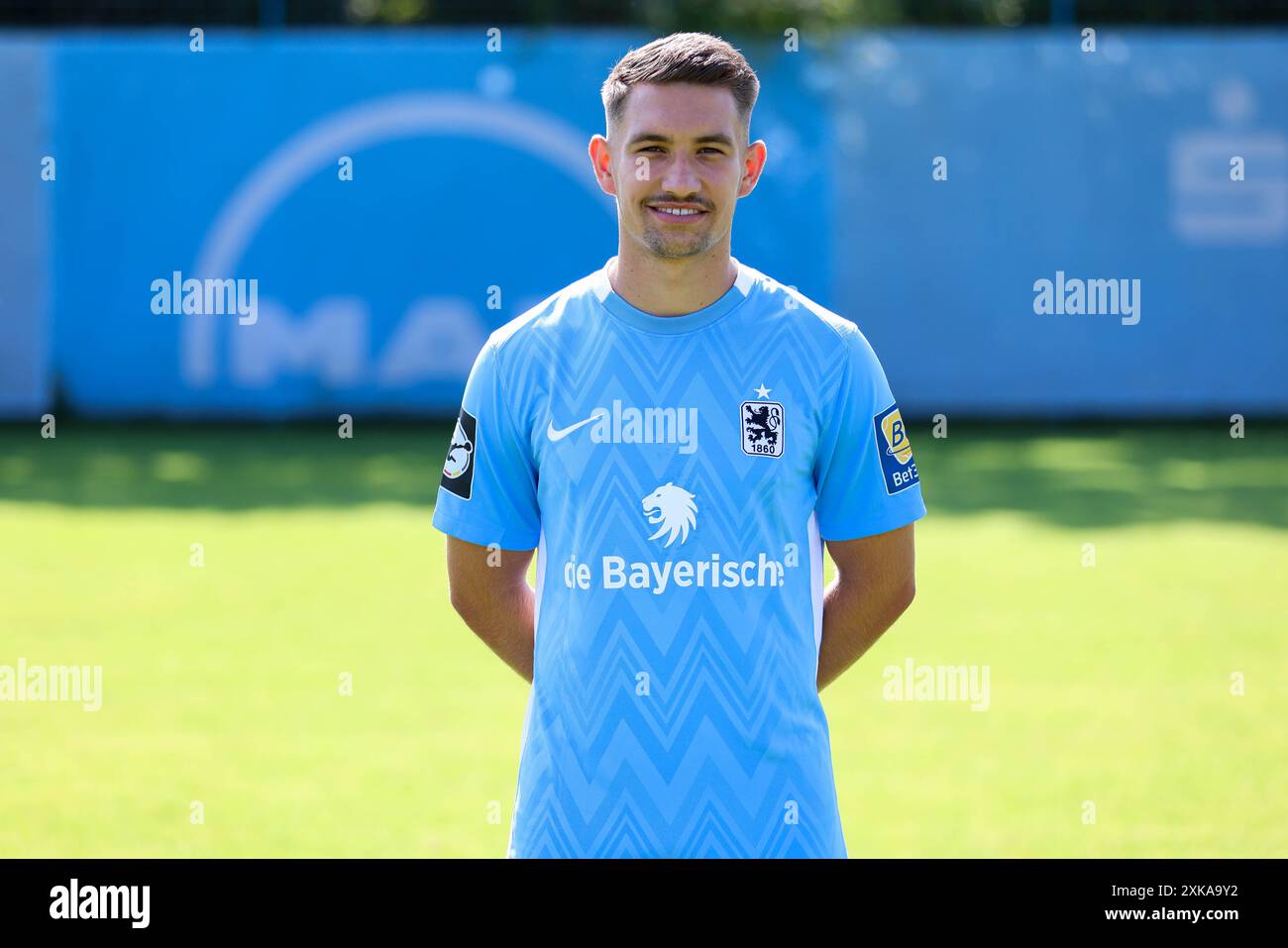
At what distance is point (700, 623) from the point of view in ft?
9.11

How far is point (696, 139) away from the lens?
2.82 m

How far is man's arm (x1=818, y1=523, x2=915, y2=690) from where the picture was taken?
3.06 metres

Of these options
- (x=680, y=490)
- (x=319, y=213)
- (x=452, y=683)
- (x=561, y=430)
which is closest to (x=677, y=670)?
(x=680, y=490)

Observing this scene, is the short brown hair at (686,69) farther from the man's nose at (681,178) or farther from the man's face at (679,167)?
the man's nose at (681,178)

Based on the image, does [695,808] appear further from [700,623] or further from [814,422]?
[814,422]

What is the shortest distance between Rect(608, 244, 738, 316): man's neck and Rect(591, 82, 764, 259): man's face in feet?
0.09

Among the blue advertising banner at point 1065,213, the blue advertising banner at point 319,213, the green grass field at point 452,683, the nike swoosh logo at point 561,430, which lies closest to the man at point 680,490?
the nike swoosh logo at point 561,430

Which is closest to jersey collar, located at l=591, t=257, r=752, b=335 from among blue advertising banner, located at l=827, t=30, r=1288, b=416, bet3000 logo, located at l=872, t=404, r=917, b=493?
bet3000 logo, located at l=872, t=404, r=917, b=493

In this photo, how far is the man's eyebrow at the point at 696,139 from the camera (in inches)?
111

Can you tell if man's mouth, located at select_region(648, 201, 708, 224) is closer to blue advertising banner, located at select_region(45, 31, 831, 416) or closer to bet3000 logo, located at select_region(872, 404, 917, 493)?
bet3000 logo, located at select_region(872, 404, 917, 493)

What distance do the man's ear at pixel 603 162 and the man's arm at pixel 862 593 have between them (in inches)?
30.0

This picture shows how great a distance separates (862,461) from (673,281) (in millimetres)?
459

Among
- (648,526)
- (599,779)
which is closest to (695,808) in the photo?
(599,779)
